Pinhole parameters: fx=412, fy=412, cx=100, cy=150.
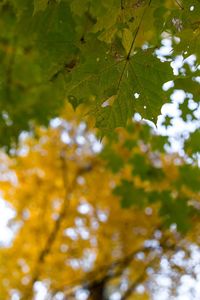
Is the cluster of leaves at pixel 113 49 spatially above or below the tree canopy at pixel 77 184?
below

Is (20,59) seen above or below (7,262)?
above

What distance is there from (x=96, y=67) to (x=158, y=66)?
22 cm

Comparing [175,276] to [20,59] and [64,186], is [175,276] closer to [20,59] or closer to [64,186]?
[64,186]

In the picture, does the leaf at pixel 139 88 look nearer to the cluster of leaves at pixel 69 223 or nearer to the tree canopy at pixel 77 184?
the tree canopy at pixel 77 184

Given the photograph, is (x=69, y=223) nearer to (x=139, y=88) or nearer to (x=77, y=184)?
(x=77, y=184)

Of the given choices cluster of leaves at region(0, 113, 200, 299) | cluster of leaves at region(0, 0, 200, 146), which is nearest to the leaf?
cluster of leaves at region(0, 0, 200, 146)

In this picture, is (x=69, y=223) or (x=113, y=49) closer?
(x=113, y=49)

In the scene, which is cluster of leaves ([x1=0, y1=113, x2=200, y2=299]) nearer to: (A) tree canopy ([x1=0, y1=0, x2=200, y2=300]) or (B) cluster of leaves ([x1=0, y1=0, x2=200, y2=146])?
(A) tree canopy ([x1=0, y1=0, x2=200, y2=300])

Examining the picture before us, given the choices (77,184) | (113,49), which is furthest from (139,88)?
(77,184)

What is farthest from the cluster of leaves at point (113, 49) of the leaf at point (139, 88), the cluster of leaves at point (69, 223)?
the cluster of leaves at point (69, 223)

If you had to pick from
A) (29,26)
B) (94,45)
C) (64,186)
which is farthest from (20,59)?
(94,45)

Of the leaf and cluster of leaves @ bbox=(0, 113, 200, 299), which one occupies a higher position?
cluster of leaves @ bbox=(0, 113, 200, 299)

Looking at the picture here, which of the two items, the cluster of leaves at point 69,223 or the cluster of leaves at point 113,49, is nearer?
the cluster of leaves at point 113,49

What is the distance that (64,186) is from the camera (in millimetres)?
5855
